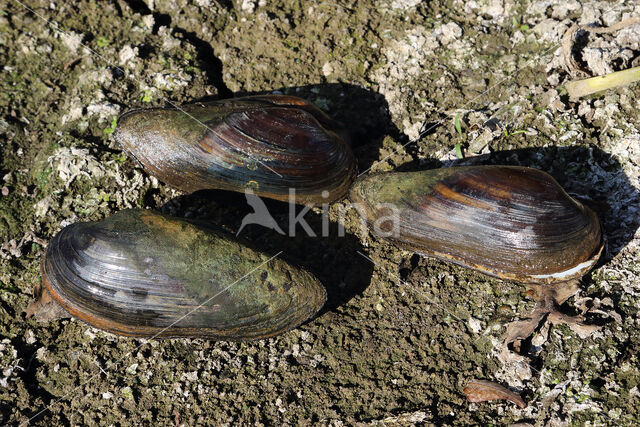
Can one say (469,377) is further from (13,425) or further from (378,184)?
(13,425)

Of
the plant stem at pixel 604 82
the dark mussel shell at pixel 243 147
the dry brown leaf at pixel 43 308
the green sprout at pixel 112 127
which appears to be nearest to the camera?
the dry brown leaf at pixel 43 308

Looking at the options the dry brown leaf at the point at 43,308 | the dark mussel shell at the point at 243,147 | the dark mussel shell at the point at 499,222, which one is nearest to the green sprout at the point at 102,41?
the dark mussel shell at the point at 243,147

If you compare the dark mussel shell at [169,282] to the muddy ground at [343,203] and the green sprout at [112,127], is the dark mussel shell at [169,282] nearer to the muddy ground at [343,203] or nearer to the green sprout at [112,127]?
the muddy ground at [343,203]

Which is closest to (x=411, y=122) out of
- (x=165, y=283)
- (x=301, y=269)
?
(x=301, y=269)

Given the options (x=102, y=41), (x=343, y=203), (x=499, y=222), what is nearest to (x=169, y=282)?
(x=343, y=203)

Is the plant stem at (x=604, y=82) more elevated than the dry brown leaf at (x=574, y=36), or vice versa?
the dry brown leaf at (x=574, y=36)

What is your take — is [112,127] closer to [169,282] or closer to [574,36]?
[169,282]
